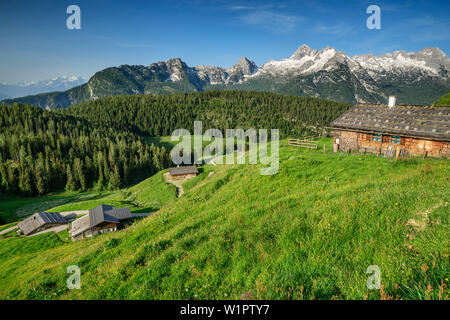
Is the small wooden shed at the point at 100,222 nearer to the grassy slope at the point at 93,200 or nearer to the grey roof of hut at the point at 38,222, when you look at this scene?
the grassy slope at the point at 93,200

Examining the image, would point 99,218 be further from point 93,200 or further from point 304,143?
point 304,143

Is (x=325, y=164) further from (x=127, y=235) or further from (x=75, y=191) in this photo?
(x=75, y=191)

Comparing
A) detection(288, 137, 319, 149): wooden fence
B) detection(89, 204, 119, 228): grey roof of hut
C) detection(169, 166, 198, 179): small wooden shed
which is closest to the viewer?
detection(288, 137, 319, 149): wooden fence

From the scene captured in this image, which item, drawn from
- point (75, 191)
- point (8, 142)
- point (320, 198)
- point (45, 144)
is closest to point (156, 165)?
point (75, 191)

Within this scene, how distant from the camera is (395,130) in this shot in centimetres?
2986

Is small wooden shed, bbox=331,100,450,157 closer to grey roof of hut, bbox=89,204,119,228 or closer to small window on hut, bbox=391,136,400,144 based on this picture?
small window on hut, bbox=391,136,400,144

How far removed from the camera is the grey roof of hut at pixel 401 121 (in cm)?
2725

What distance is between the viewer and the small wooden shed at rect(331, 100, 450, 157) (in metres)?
27.2

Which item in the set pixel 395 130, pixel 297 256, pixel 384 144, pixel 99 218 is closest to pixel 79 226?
pixel 99 218

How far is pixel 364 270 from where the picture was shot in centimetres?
535

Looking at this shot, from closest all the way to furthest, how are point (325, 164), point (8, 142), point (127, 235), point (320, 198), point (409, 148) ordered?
point (320, 198)
point (127, 235)
point (325, 164)
point (409, 148)
point (8, 142)

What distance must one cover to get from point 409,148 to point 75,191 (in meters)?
136

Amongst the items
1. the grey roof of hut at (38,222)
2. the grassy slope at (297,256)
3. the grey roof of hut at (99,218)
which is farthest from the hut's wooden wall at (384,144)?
the grey roof of hut at (38,222)

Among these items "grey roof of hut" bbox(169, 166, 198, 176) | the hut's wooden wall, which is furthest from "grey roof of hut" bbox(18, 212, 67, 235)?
the hut's wooden wall
